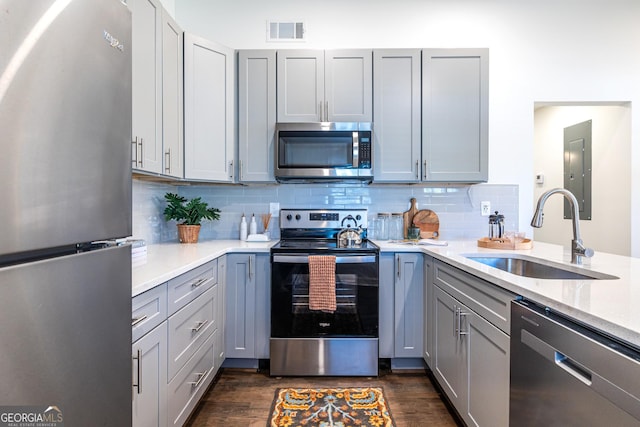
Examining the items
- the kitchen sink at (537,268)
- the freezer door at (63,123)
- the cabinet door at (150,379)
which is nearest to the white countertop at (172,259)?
the cabinet door at (150,379)

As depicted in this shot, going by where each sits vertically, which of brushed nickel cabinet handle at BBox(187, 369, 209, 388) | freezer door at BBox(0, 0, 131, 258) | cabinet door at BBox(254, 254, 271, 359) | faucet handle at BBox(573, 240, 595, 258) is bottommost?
brushed nickel cabinet handle at BBox(187, 369, 209, 388)

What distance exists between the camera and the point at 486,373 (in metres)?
Result: 1.31

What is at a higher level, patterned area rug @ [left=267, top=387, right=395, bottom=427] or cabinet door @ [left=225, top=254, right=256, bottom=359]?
cabinet door @ [left=225, top=254, right=256, bottom=359]

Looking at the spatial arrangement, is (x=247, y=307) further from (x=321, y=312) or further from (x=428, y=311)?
(x=428, y=311)

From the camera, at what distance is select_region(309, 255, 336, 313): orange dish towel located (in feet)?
6.73

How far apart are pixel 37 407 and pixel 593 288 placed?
4.88 ft

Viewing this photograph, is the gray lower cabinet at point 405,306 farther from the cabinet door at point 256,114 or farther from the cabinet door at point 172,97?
the cabinet door at point 172,97

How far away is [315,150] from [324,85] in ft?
1.75

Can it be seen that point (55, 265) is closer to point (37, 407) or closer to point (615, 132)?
point (37, 407)

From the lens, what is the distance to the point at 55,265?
58 cm

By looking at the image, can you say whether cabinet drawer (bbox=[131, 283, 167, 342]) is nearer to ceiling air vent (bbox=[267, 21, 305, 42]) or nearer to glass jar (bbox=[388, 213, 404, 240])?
glass jar (bbox=[388, 213, 404, 240])

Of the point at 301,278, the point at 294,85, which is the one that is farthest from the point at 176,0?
the point at 301,278

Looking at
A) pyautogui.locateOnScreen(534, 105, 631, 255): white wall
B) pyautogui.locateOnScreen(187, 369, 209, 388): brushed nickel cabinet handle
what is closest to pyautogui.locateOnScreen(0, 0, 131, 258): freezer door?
pyautogui.locateOnScreen(187, 369, 209, 388): brushed nickel cabinet handle

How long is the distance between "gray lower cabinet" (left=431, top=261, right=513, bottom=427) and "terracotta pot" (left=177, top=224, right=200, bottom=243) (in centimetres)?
182
